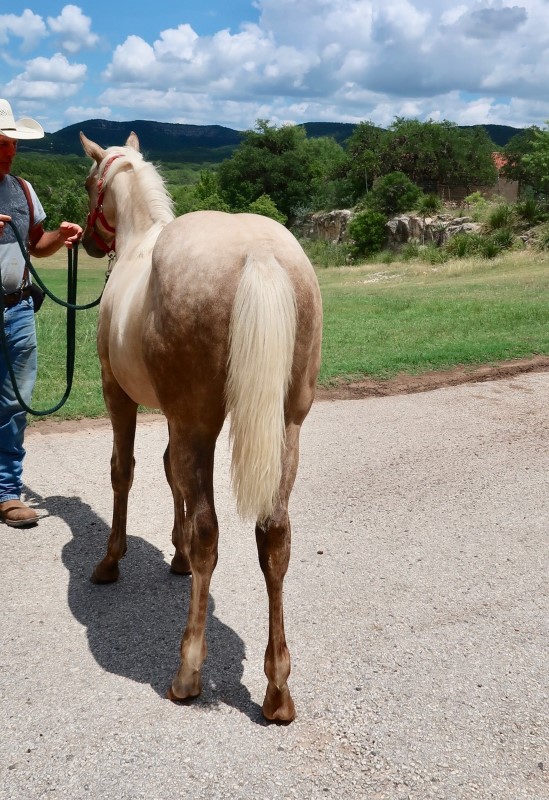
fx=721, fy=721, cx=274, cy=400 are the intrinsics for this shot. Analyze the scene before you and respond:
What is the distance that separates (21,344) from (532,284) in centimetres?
1441

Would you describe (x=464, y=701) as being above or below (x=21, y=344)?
below

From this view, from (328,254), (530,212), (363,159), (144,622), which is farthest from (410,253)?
(144,622)

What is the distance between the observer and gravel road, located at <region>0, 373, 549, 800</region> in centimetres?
264

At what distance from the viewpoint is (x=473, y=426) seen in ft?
22.8

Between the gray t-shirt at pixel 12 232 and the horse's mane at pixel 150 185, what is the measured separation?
741 millimetres

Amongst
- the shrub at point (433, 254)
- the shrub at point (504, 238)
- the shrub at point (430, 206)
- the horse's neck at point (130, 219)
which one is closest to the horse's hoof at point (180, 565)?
the horse's neck at point (130, 219)

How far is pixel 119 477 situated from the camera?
4.14m

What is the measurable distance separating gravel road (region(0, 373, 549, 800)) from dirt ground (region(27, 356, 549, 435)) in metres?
2.05

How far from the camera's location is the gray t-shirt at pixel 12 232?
4.50m

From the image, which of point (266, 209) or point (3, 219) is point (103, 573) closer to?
point (3, 219)

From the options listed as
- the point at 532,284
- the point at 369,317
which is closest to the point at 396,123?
the point at 532,284

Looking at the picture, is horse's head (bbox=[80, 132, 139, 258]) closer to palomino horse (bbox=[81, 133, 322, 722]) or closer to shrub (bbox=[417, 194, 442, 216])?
palomino horse (bbox=[81, 133, 322, 722])

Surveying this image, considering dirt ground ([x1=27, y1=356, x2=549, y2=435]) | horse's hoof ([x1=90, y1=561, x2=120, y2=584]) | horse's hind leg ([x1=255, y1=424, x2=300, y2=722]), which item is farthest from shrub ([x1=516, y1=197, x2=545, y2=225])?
horse's hind leg ([x1=255, y1=424, x2=300, y2=722])

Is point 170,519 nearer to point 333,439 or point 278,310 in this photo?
point 333,439
